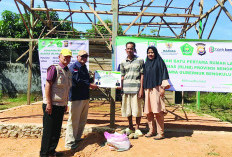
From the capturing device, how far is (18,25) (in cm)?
1298

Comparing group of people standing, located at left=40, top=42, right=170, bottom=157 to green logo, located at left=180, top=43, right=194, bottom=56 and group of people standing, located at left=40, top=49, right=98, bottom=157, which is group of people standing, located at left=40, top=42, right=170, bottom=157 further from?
green logo, located at left=180, top=43, right=194, bottom=56

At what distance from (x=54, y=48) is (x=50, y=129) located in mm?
2126

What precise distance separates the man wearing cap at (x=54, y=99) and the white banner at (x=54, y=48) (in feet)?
4.09

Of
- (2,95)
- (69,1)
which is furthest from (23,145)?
(2,95)

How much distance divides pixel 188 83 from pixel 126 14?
3.71 m

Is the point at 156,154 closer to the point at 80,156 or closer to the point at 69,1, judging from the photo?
the point at 80,156

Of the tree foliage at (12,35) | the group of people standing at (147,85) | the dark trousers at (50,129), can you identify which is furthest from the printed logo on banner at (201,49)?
the tree foliage at (12,35)

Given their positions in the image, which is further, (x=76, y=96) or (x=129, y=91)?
(x=129, y=91)

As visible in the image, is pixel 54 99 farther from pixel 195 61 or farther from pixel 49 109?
pixel 195 61

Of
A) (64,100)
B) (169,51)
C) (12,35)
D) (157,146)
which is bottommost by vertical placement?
(157,146)

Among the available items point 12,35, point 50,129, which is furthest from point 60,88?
point 12,35

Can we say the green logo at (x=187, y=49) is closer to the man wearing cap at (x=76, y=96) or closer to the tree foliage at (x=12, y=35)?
the man wearing cap at (x=76, y=96)

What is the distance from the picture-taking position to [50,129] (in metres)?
3.17

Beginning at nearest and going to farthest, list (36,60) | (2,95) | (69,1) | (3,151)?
1. (3,151)
2. (69,1)
3. (2,95)
4. (36,60)
